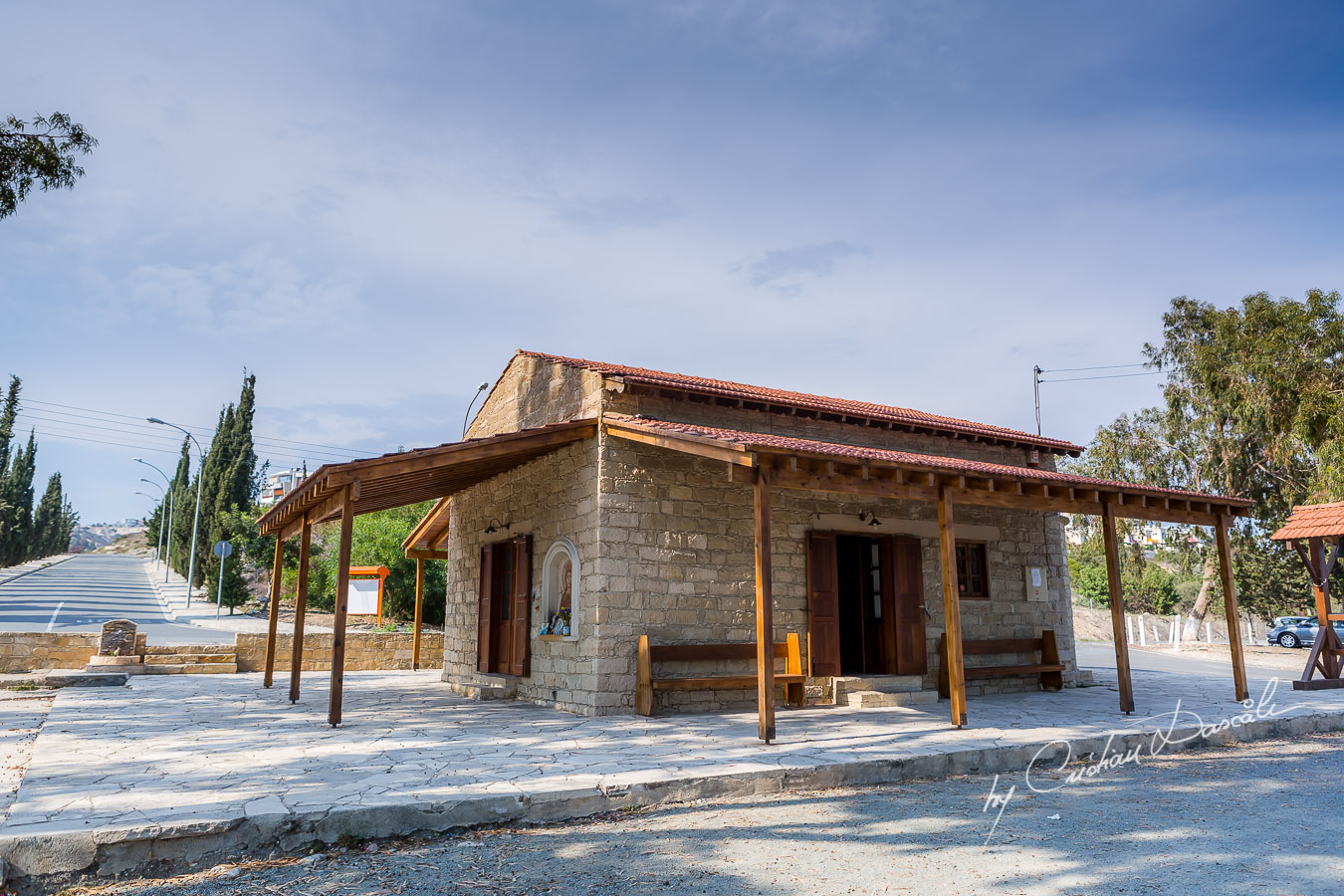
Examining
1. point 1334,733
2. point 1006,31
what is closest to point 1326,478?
point 1334,733

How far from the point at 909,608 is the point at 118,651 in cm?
1189

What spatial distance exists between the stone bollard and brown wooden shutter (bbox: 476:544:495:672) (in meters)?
5.60

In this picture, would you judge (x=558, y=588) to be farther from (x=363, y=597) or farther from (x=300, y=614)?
(x=363, y=597)

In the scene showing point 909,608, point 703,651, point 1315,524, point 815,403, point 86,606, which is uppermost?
point 815,403

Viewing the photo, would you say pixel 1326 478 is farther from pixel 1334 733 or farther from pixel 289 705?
pixel 289 705

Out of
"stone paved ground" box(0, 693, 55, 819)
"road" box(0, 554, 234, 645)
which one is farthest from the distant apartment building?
"stone paved ground" box(0, 693, 55, 819)

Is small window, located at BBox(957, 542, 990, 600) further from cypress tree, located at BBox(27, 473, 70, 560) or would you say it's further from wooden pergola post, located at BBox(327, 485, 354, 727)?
cypress tree, located at BBox(27, 473, 70, 560)

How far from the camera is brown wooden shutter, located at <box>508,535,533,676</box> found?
10492 mm

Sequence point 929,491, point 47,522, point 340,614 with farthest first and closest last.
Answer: point 47,522 < point 929,491 < point 340,614

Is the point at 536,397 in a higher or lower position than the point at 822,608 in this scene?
higher

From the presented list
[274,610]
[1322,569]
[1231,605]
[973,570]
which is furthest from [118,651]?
[1322,569]

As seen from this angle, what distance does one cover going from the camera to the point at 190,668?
44.0 feet

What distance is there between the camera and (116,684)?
11.5 metres

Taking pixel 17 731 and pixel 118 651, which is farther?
pixel 118 651
